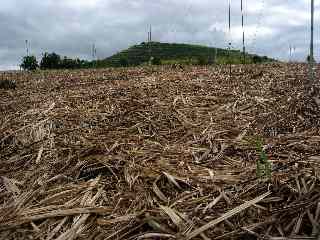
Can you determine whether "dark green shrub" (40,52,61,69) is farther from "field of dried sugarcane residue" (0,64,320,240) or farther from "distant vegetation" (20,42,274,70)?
"field of dried sugarcane residue" (0,64,320,240)

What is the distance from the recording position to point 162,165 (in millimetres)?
4566

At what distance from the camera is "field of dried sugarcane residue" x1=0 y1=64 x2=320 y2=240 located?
142 inches

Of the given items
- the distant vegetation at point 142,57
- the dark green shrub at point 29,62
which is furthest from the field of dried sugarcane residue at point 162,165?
the dark green shrub at point 29,62

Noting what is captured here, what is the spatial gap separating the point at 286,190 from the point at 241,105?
2.98m

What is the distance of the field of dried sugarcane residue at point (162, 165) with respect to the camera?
11.8 ft

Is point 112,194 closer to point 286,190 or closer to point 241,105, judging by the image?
point 286,190

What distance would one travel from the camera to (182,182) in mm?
4211

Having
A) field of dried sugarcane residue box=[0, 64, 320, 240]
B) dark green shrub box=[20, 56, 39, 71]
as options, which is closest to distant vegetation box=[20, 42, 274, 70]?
dark green shrub box=[20, 56, 39, 71]

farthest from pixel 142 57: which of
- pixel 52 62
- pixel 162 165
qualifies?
pixel 162 165

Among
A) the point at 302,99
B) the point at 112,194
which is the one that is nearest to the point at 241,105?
the point at 302,99

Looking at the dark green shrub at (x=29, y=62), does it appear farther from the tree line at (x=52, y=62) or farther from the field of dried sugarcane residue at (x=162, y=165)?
the field of dried sugarcane residue at (x=162, y=165)

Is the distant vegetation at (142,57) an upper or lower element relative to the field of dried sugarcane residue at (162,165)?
upper

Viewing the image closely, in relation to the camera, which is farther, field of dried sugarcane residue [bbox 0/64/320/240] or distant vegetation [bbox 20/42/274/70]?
distant vegetation [bbox 20/42/274/70]

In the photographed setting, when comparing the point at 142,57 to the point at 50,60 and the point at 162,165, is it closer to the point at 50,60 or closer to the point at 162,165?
the point at 50,60
